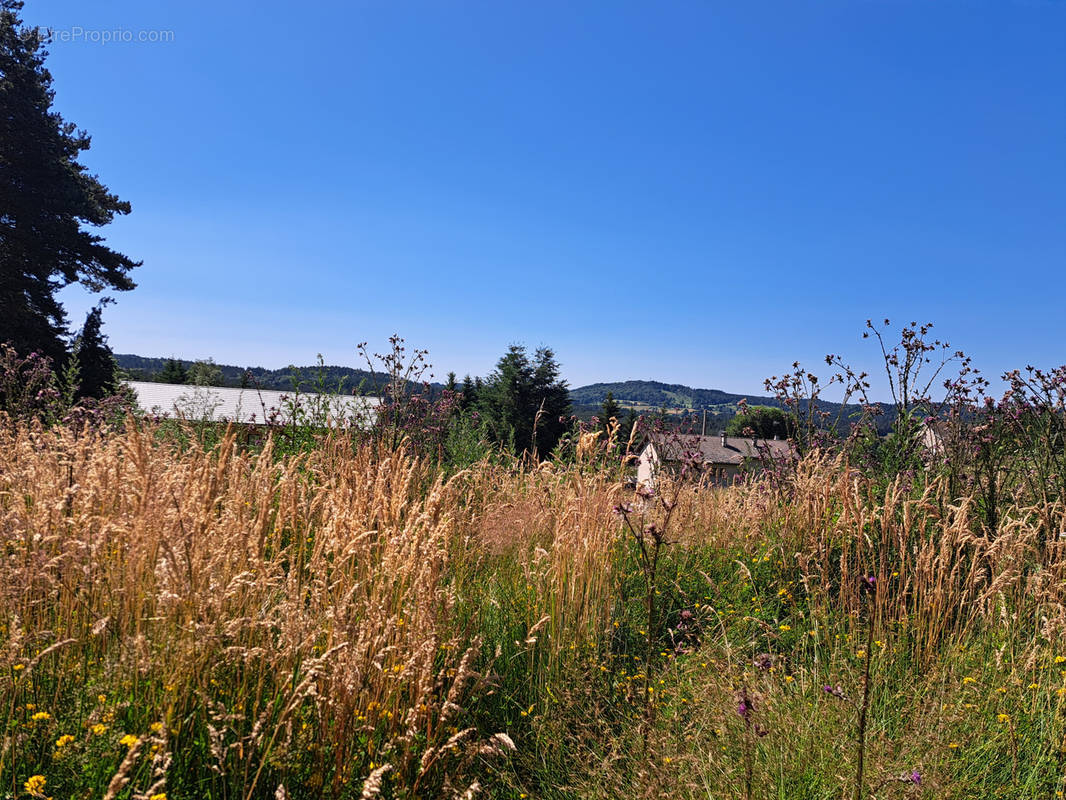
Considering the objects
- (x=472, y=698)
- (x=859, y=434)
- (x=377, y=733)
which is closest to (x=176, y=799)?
(x=377, y=733)

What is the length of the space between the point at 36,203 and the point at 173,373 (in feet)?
92.1

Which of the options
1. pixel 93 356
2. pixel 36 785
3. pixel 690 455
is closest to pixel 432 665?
pixel 36 785

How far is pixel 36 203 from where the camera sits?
1936 centimetres

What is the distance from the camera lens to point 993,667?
294cm

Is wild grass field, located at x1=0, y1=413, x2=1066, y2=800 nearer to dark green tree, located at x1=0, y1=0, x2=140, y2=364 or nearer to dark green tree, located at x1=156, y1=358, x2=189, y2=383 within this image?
dark green tree, located at x1=0, y1=0, x2=140, y2=364

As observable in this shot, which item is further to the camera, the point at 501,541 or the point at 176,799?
the point at 501,541

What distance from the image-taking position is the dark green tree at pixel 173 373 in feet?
147

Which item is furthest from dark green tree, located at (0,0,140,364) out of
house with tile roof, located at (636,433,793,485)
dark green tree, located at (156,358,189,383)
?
dark green tree, located at (156,358,189,383)

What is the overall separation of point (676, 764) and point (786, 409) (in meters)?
4.82

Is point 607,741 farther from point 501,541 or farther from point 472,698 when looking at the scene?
point 501,541

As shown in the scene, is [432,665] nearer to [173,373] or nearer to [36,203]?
[36,203]

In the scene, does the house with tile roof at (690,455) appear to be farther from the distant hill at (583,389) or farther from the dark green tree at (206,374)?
the dark green tree at (206,374)

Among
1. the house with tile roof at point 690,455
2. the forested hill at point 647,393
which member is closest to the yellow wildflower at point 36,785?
the house with tile roof at point 690,455

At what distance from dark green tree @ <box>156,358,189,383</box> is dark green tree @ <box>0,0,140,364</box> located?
83.4ft
